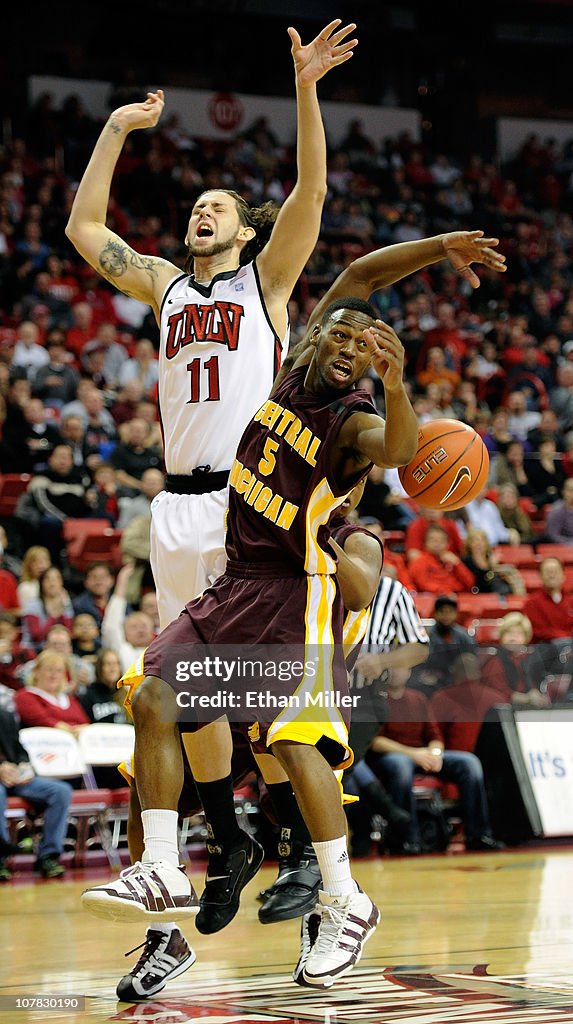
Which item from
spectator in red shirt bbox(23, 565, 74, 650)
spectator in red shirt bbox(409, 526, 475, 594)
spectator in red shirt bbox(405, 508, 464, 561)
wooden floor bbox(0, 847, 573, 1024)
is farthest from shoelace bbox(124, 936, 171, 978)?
spectator in red shirt bbox(405, 508, 464, 561)

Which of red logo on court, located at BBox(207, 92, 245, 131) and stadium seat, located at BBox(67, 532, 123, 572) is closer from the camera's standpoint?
stadium seat, located at BBox(67, 532, 123, 572)

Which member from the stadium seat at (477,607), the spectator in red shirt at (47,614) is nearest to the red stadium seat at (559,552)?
the stadium seat at (477,607)

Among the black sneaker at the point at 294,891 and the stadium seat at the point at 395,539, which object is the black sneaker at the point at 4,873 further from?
the stadium seat at the point at 395,539

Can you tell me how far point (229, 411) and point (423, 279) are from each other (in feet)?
56.3

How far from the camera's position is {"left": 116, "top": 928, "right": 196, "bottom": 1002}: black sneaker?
4918 millimetres

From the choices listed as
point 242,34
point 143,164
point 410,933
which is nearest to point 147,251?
point 143,164

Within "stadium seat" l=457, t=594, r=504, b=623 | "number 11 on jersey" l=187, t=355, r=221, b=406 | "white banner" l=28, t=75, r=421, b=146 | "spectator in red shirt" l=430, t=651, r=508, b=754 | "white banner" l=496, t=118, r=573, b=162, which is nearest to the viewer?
"number 11 on jersey" l=187, t=355, r=221, b=406

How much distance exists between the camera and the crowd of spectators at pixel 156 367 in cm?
1203

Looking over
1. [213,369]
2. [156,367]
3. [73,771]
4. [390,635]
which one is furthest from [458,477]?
[156,367]

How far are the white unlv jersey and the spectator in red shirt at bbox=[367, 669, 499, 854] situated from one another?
5602 millimetres

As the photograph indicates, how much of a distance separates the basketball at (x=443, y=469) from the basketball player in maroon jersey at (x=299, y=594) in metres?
0.41

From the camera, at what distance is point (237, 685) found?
4.84 m

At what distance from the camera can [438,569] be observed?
1380 cm

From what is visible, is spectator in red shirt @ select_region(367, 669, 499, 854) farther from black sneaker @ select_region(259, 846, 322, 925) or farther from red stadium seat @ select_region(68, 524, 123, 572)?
black sneaker @ select_region(259, 846, 322, 925)
